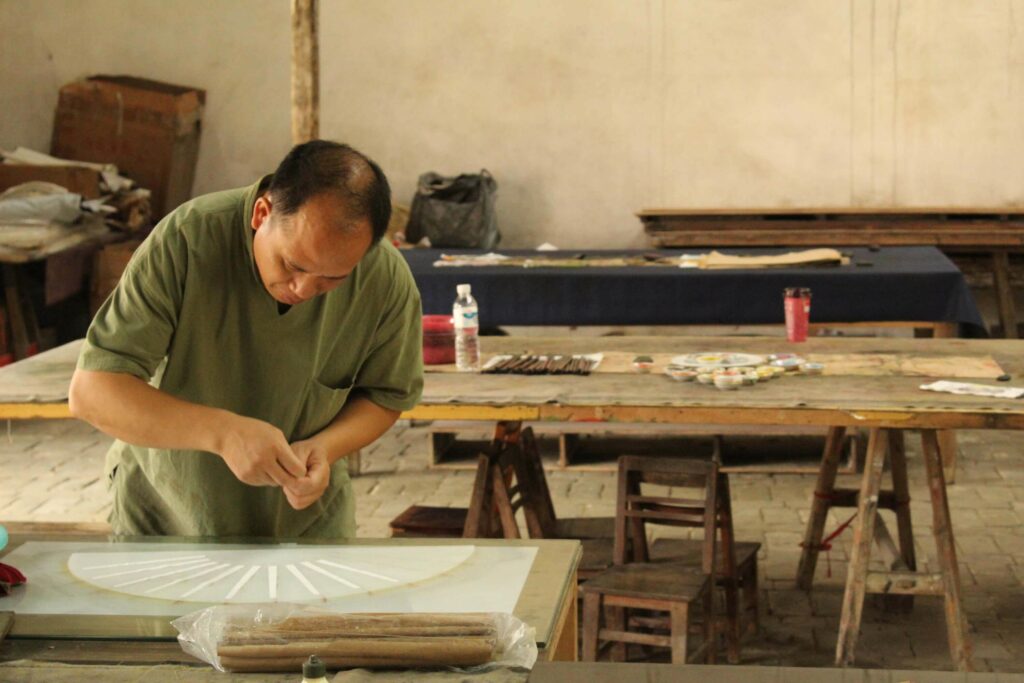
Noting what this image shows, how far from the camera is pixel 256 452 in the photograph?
246cm

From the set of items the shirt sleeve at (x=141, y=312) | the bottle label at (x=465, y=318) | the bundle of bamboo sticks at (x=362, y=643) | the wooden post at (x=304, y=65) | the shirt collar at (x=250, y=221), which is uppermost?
the wooden post at (x=304, y=65)

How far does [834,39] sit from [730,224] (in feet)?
5.17

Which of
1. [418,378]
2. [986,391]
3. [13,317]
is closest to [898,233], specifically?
[986,391]

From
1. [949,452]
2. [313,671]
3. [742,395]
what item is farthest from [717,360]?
[313,671]

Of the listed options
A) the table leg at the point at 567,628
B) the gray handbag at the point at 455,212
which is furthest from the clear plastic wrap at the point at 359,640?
the gray handbag at the point at 455,212

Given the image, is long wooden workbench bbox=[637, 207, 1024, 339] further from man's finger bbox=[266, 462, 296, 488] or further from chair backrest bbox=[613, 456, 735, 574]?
man's finger bbox=[266, 462, 296, 488]

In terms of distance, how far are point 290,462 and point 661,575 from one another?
1.87m

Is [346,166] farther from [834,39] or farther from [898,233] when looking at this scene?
[834,39]

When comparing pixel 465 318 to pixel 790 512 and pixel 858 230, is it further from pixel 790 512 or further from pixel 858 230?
pixel 858 230

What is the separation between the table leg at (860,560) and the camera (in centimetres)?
427

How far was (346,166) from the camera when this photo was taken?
93.2 inches

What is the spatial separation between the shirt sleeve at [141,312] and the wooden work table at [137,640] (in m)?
0.50

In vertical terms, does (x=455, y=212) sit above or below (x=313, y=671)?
above

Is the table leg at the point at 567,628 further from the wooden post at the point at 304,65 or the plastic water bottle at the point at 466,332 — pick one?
the wooden post at the point at 304,65
